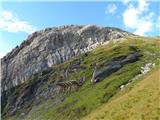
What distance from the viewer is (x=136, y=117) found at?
140ft

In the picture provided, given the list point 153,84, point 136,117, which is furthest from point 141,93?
point 136,117

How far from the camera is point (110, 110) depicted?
51.9 meters

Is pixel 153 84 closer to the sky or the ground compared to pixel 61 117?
closer to the sky

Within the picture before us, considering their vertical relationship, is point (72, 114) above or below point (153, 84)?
below

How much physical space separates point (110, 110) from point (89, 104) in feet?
472

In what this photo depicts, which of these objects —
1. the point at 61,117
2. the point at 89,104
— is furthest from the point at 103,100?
the point at 61,117

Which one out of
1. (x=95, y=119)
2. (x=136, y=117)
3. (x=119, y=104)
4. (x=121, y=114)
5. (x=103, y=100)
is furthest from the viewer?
(x=103, y=100)

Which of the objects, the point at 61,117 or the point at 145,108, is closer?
the point at 145,108

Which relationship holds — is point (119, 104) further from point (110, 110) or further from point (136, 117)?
point (136, 117)

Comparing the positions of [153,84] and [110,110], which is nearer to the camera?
[110,110]

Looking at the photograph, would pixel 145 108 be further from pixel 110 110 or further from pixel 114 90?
pixel 114 90

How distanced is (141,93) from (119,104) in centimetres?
372

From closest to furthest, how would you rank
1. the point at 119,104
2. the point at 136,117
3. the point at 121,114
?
the point at 136,117, the point at 121,114, the point at 119,104

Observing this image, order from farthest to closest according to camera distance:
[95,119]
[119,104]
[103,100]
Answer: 1. [103,100]
2. [119,104]
3. [95,119]
